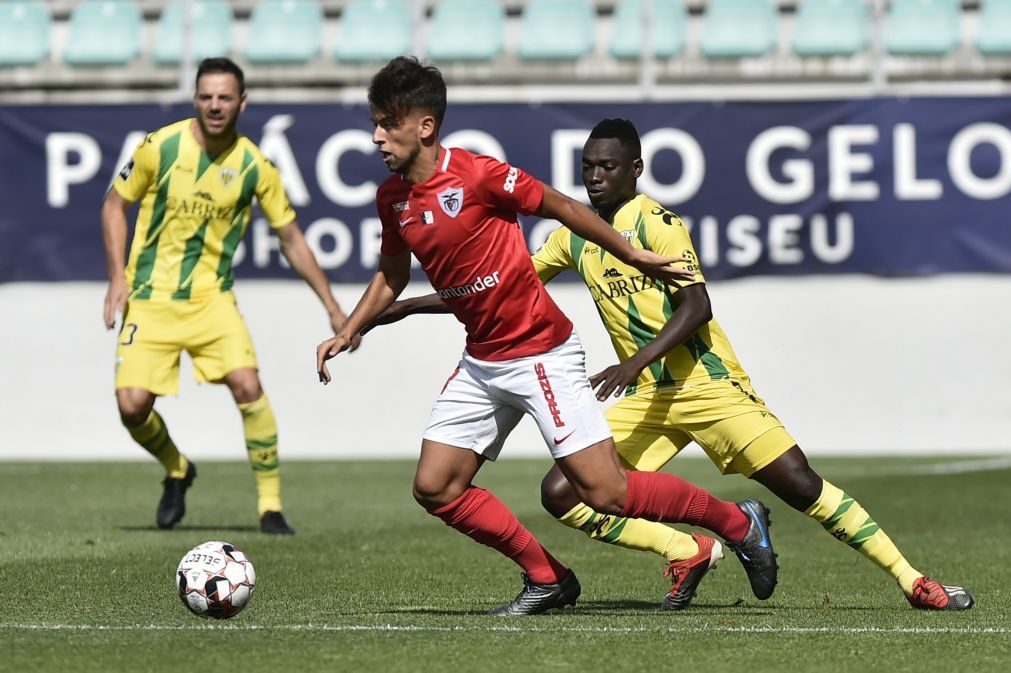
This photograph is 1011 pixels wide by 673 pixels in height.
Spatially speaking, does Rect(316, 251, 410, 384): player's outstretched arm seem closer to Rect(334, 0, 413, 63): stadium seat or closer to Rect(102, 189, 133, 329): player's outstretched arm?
Rect(102, 189, 133, 329): player's outstretched arm

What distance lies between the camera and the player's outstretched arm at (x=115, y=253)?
27.3 ft

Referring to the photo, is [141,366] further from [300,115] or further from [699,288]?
[300,115]

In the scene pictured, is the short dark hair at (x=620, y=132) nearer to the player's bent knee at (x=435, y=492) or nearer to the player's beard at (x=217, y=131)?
the player's bent knee at (x=435, y=492)

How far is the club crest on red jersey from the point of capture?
5.54m

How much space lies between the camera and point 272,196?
8867 mm

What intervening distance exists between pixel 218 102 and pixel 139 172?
1.95 ft

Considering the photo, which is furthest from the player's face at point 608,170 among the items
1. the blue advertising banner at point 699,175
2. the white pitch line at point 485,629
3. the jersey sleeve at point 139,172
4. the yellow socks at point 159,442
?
the blue advertising banner at point 699,175

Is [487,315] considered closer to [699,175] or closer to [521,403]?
[521,403]

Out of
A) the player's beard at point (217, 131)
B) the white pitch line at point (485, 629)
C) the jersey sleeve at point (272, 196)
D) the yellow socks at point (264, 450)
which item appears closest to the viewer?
the white pitch line at point (485, 629)

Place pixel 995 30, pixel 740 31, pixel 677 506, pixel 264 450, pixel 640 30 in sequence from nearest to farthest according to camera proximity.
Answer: pixel 677 506, pixel 264 450, pixel 995 30, pixel 640 30, pixel 740 31

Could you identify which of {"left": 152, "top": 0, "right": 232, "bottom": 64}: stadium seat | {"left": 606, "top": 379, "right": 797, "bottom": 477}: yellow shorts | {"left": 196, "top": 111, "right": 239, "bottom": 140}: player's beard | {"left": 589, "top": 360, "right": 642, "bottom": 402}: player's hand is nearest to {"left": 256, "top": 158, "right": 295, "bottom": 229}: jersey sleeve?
{"left": 196, "top": 111, "right": 239, "bottom": 140}: player's beard

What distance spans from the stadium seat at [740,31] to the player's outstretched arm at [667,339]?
10.4 metres

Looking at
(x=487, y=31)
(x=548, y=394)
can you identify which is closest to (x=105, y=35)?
(x=487, y=31)

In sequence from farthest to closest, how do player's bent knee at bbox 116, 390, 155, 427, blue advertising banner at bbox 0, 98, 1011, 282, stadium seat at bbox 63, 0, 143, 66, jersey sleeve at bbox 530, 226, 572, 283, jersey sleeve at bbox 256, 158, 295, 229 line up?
stadium seat at bbox 63, 0, 143, 66 < blue advertising banner at bbox 0, 98, 1011, 282 < jersey sleeve at bbox 256, 158, 295, 229 < player's bent knee at bbox 116, 390, 155, 427 < jersey sleeve at bbox 530, 226, 572, 283
